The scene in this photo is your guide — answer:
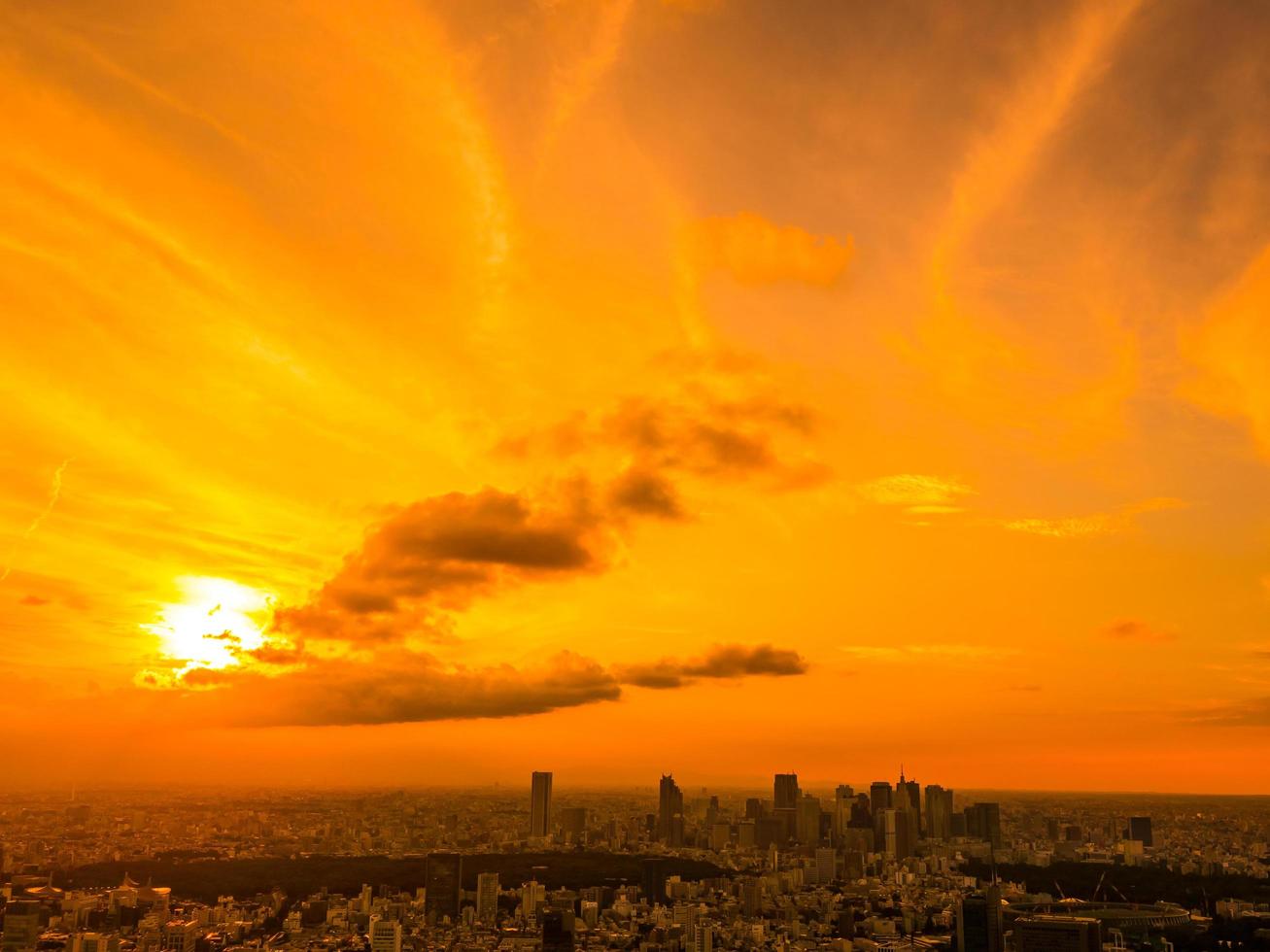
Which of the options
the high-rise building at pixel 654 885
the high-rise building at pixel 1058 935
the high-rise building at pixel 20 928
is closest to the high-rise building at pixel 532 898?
the high-rise building at pixel 654 885

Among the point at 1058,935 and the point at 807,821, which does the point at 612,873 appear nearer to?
the point at 807,821

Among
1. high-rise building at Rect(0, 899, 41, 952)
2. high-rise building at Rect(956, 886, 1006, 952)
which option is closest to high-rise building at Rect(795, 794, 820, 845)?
high-rise building at Rect(956, 886, 1006, 952)

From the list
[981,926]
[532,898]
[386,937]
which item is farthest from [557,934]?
[981,926]

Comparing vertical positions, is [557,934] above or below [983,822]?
below

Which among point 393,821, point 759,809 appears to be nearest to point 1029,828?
point 759,809

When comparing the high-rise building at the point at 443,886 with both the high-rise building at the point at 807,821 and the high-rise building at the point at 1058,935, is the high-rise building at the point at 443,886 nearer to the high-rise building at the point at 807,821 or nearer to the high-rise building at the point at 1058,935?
the high-rise building at the point at 1058,935

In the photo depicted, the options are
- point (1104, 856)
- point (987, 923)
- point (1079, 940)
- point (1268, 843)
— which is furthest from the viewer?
point (1268, 843)

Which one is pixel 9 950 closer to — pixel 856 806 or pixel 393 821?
pixel 393 821
